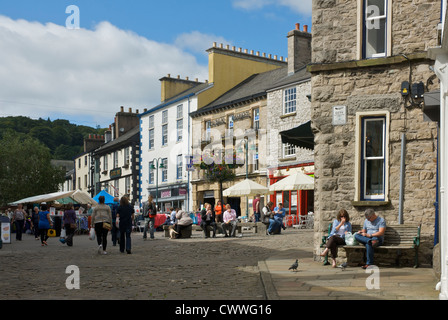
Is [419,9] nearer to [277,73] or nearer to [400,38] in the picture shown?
[400,38]

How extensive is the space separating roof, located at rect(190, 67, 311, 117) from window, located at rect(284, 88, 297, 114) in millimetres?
→ 554

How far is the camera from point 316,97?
13.2 metres

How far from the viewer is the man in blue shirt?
11.6 m

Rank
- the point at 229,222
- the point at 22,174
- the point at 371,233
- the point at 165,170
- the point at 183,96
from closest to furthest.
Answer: the point at 371,233, the point at 229,222, the point at 183,96, the point at 165,170, the point at 22,174

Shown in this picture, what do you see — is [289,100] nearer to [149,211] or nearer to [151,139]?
[149,211]

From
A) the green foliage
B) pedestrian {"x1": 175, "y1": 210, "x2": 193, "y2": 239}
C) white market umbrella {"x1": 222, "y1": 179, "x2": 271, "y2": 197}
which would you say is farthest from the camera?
the green foliage

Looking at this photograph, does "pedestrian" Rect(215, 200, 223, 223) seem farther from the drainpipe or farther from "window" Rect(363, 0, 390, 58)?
the drainpipe

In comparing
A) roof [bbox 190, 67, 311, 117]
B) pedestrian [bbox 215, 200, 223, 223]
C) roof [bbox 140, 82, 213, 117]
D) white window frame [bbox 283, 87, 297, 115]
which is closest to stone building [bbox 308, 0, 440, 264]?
pedestrian [bbox 215, 200, 223, 223]

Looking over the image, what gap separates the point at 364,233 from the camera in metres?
11.8

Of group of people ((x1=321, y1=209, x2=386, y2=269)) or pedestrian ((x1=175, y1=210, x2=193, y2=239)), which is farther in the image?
pedestrian ((x1=175, y1=210, x2=193, y2=239))

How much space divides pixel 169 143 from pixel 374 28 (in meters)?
37.8

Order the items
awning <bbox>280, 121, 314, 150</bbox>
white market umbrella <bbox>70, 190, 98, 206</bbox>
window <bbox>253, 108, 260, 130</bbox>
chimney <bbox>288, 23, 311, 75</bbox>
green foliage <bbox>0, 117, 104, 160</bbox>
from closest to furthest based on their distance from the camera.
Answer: awning <bbox>280, 121, 314, 150</bbox> < white market umbrella <bbox>70, 190, 98, 206</bbox> < chimney <bbox>288, 23, 311, 75</bbox> < window <bbox>253, 108, 260, 130</bbox> < green foliage <bbox>0, 117, 104, 160</bbox>

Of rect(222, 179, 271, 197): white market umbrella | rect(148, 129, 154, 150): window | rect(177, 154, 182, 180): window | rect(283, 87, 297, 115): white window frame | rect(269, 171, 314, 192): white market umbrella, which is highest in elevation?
rect(283, 87, 297, 115): white window frame

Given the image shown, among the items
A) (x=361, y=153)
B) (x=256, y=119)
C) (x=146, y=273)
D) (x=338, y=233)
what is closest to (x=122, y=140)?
(x=256, y=119)
